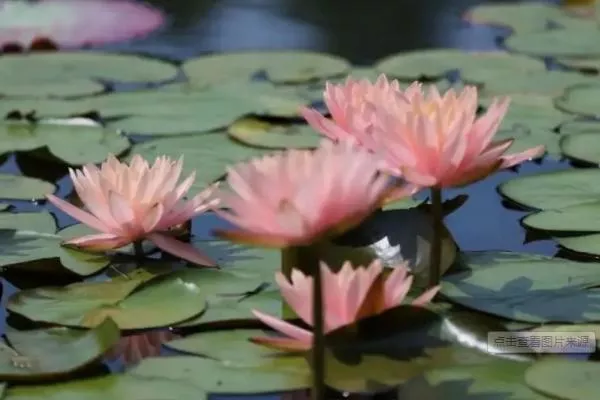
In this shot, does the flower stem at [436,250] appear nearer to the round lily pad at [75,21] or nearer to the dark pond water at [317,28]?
the dark pond water at [317,28]

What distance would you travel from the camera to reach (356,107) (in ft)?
2.88

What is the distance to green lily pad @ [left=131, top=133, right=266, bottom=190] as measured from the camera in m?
1.25

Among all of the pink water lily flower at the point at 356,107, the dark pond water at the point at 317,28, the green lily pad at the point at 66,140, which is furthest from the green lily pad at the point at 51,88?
the pink water lily flower at the point at 356,107

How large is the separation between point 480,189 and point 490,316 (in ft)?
1.17

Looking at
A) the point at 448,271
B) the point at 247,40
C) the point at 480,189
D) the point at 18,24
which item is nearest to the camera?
the point at 448,271

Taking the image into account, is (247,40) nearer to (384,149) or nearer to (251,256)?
(251,256)

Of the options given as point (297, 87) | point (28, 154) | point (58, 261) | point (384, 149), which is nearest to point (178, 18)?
point (297, 87)

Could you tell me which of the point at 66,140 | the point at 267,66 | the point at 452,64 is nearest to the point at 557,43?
the point at 452,64

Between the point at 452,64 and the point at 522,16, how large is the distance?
452mm

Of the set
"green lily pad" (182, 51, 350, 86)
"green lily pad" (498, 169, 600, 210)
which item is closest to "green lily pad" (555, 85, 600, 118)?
"green lily pad" (498, 169, 600, 210)

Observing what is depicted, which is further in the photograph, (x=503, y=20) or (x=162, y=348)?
(x=503, y=20)

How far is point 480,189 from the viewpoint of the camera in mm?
1187

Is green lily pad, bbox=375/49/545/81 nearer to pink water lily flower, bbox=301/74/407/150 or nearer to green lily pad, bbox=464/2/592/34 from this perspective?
green lily pad, bbox=464/2/592/34

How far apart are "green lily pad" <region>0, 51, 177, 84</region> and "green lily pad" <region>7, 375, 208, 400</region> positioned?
3.15 ft
